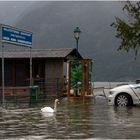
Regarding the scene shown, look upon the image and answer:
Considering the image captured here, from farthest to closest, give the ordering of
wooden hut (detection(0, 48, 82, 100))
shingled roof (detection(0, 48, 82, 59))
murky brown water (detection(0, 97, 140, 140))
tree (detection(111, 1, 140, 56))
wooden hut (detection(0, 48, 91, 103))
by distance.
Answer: shingled roof (detection(0, 48, 82, 59)), wooden hut (detection(0, 48, 82, 100)), wooden hut (detection(0, 48, 91, 103)), tree (detection(111, 1, 140, 56)), murky brown water (detection(0, 97, 140, 140))

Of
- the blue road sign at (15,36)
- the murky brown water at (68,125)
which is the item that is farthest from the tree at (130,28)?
the murky brown water at (68,125)

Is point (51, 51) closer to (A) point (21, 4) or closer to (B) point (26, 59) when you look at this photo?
(B) point (26, 59)

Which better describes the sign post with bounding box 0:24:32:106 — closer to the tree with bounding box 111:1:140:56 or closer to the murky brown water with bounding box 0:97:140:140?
the murky brown water with bounding box 0:97:140:140

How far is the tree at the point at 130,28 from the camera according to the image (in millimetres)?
31094

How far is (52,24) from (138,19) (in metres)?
83.9

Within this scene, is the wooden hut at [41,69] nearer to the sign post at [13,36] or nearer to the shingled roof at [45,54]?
the shingled roof at [45,54]

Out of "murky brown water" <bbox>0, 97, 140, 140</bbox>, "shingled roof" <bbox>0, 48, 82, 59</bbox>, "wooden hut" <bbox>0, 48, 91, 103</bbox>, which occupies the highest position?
"shingled roof" <bbox>0, 48, 82, 59</bbox>

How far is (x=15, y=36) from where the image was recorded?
89.9 feet

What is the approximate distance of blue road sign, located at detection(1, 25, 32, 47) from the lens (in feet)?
86.4

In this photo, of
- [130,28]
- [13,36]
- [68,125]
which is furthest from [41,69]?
[68,125]

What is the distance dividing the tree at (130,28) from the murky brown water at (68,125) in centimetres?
1023

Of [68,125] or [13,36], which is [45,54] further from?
[68,125]

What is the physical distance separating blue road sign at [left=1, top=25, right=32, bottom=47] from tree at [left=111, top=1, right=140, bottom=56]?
17.2 feet

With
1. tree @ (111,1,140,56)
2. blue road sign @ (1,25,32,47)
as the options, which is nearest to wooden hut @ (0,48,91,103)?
tree @ (111,1,140,56)
